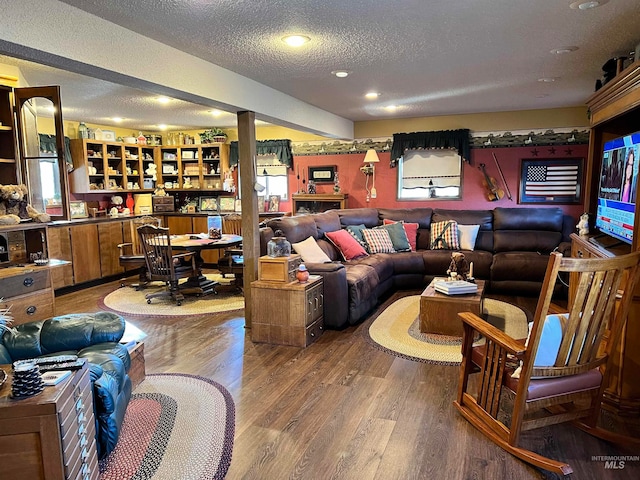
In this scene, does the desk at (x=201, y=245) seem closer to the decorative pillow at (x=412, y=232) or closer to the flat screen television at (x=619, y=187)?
the decorative pillow at (x=412, y=232)

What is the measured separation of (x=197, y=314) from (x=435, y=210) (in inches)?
143

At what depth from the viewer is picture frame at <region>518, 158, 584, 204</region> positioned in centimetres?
615

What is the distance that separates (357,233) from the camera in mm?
5906

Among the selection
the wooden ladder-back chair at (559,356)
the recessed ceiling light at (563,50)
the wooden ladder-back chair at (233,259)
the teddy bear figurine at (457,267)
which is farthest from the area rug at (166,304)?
the recessed ceiling light at (563,50)

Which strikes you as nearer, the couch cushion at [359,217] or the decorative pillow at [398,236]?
the decorative pillow at [398,236]

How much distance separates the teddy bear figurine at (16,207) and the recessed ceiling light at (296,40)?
7.73 feet

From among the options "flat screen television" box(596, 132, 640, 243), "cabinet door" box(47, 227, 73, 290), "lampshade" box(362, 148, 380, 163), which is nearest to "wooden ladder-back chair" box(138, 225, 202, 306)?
"cabinet door" box(47, 227, 73, 290)

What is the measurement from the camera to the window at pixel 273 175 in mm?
7652

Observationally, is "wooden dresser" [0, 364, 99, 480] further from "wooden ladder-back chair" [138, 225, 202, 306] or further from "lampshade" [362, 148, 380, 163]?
"lampshade" [362, 148, 380, 163]

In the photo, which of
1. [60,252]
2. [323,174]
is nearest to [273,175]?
[323,174]

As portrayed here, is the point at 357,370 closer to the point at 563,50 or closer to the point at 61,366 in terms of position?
the point at 61,366

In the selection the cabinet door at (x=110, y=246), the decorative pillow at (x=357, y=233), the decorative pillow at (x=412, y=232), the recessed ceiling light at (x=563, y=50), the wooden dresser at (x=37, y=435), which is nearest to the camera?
the wooden dresser at (x=37, y=435)

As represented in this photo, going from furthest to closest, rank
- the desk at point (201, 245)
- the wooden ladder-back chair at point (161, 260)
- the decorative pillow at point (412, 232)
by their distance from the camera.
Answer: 1. the decorative pillow at point (412, 232)
2. the desk at point (201, 245)
3. the wooden ladder-back chair at point (161, 260)

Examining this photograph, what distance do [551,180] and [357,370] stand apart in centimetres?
453
